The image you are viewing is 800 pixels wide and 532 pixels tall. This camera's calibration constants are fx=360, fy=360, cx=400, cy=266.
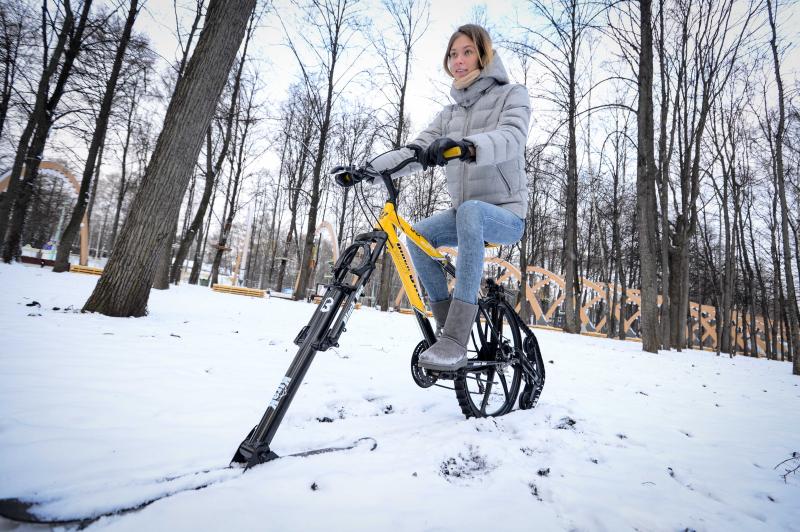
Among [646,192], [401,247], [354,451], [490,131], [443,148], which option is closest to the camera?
[354,451]

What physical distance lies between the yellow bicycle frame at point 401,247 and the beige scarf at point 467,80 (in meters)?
0.96

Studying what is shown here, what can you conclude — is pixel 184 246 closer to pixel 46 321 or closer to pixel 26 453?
pixel 46 321

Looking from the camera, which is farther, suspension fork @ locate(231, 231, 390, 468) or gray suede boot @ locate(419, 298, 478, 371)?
gray suede boot @ locate(419, 298, 478, 371)

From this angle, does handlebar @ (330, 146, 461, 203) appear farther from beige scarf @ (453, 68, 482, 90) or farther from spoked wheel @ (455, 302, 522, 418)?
spoked wheel @ (455, 302, 522, 418)

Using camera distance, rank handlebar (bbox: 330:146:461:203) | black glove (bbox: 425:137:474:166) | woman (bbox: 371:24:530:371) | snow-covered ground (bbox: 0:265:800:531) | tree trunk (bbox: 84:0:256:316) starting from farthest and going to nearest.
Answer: tree trunk (bbox: 84:0:256:316)
handlebar (bbox: 330:146:461:203)
woman (bbox: 371:24:530:371)
black glove (bbox: 425:137:474:166)
snow-covered ground (bbox: 0:265:800:531)

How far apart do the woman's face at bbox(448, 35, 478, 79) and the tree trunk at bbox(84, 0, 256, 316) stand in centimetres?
357

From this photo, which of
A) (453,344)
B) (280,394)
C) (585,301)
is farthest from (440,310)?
(585,301)

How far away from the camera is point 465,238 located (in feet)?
6.61

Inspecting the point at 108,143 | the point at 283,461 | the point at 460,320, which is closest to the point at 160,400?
the point at 283,461

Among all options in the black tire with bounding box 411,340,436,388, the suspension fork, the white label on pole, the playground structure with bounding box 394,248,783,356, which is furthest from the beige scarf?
the playground structure with bounding box 394,248,783,356

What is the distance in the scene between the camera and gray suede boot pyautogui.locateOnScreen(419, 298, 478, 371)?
5.87 ft

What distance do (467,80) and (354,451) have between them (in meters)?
2.24

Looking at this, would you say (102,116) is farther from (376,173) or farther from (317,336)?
(317,336)

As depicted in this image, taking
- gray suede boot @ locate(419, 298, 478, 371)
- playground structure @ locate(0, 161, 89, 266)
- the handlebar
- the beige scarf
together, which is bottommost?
gray suede boot @ locate(419, 298, 478, 371)
